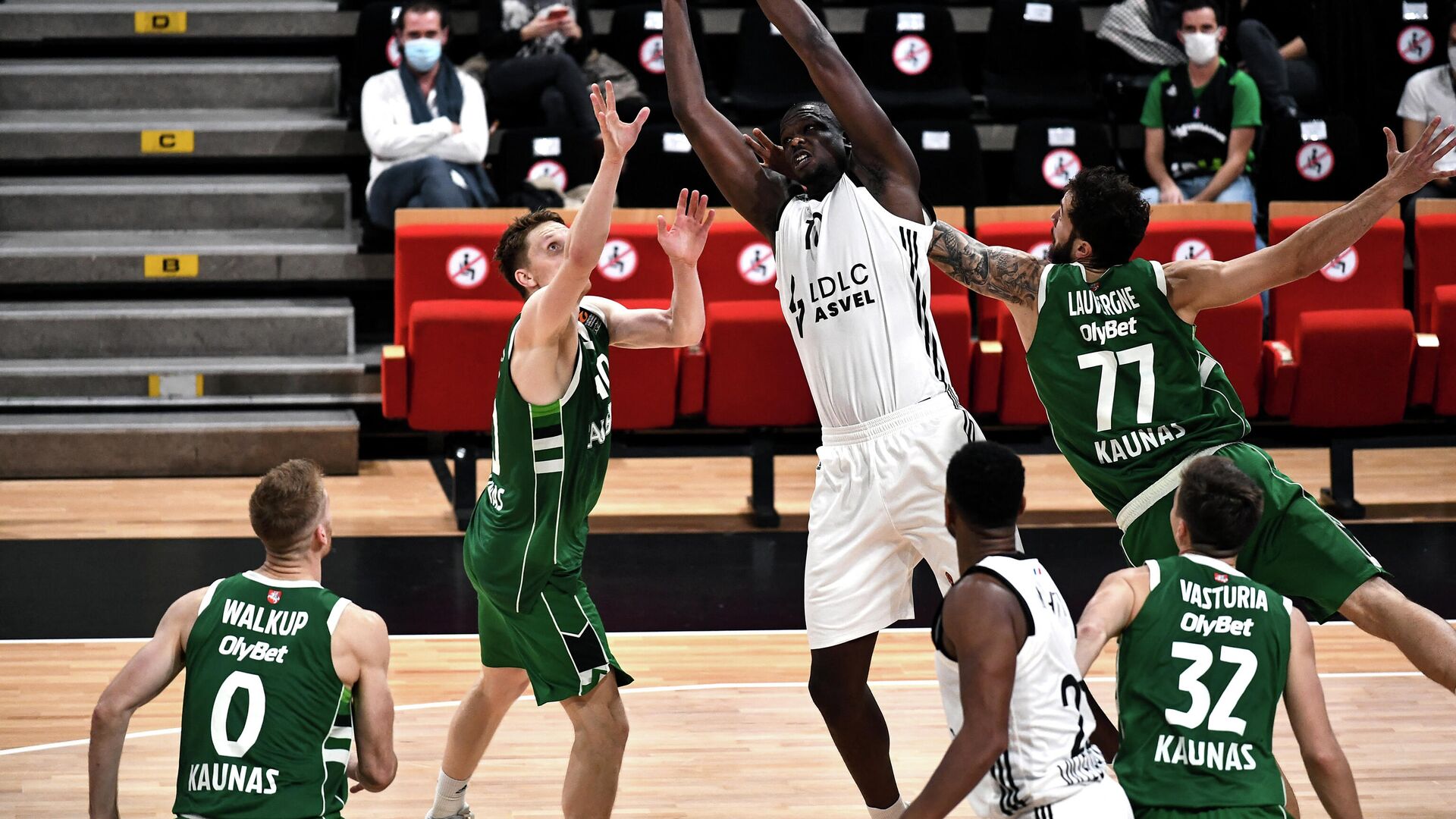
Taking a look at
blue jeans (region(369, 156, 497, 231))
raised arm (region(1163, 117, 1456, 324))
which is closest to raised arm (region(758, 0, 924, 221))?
raised arm (region(1163, 117, 1456, 324))

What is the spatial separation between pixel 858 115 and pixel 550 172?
4736 millimetres

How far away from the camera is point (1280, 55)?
902 centimetres

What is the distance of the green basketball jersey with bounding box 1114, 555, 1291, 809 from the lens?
9.14ft

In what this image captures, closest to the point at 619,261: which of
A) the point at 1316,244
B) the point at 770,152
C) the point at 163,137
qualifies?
the point at 163,137

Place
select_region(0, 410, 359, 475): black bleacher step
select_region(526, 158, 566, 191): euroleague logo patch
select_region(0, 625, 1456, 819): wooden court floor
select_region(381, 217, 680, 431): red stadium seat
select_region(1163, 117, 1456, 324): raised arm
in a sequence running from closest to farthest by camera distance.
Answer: select_region(1163, 117, 1456, 324): raised arm < select_region(0, 625, 1456, 819): wooden court floor < select_region(381, 217, 680, 431): red stadium seat < select_region(0, 410, 359, 475): black bleacher step < select_region(526, 158, 566, 191): euroleague logo patch

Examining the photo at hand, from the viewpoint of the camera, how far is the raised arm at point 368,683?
283 cm

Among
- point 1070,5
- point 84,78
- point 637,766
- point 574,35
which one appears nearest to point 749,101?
point 574,35

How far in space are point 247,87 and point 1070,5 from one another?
4768 millimetres

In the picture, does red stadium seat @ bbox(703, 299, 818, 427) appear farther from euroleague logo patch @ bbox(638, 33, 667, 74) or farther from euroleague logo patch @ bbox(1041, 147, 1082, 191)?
euroleague logo patch @ bbox(638, 33, 667, 74)

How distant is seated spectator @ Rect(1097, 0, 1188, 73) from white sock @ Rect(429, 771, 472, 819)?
6.60m

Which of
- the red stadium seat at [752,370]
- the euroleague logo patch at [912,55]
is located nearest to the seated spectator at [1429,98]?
the euroleague logo patch at [912,55]

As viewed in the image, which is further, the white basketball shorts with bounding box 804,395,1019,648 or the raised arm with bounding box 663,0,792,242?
the raised arm with bounding box 663,0,792,242

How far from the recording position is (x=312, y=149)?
9.23 m

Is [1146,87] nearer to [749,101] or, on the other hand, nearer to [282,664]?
[749,101]
